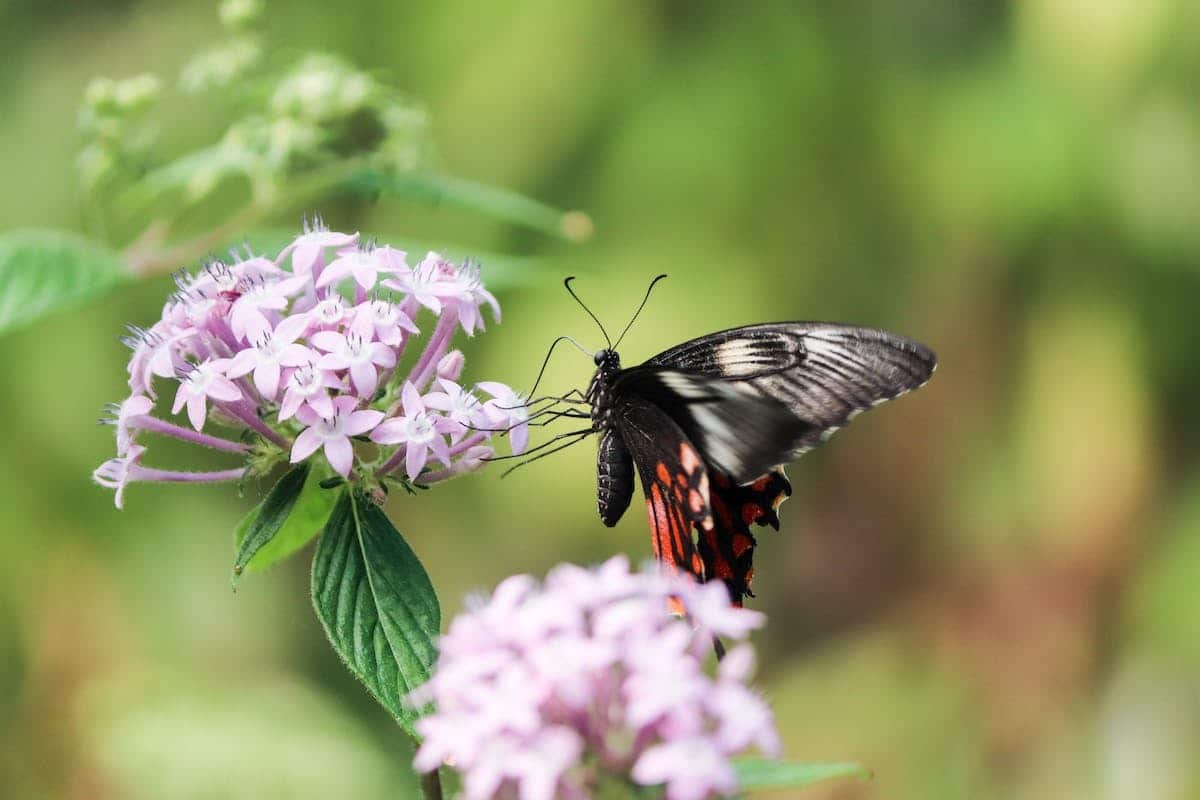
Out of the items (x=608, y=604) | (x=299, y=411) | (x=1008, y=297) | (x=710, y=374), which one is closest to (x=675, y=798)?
(x=608, y=604)

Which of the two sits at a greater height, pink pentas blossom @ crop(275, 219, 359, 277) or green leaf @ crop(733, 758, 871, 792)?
pink pentas blossom @ crop(275, 219, 359, 277)

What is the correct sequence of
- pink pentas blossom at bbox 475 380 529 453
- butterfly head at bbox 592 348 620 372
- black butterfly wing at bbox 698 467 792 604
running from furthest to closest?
butterfly head at bbox 592 348 620 372, black butterfly wing at bbox 698 467 792 604, pink pentas blossom at bbox 475 380 529 453

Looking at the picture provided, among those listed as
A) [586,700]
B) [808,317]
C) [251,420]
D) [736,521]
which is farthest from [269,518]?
[808,317]

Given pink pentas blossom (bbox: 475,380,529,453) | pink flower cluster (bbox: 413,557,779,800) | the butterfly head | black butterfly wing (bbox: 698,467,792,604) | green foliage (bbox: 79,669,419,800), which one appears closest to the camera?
pink flower cluster (bbox: 413,557,779,800)

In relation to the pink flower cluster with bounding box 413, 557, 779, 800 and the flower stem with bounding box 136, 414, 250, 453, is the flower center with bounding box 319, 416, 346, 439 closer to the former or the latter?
the flower stem with bounding box 136, 414, 250, 453

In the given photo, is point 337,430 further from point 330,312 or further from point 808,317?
point 808,317

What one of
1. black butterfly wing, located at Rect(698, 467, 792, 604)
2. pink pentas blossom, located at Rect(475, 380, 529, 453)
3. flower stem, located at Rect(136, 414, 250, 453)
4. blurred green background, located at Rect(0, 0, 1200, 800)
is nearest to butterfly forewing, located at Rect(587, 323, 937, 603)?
black butterfly wing, located at Rect(698, 467, 792, 604)
